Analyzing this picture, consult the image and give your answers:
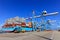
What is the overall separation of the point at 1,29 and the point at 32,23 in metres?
22.3

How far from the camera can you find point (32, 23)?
83625 mm

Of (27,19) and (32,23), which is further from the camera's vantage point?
(27,19)

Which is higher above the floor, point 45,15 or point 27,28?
point 45,15

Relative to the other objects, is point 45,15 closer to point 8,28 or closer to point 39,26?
point 39,26

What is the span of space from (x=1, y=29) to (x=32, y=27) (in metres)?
22.1

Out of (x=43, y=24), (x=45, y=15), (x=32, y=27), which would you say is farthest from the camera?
(x=43, y=24)

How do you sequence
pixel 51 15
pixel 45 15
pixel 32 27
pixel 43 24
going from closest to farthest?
pixel 51 15 < pixel 45 15 < pixel 32 27 < pixel 43 24

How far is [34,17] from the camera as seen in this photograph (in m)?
82.4

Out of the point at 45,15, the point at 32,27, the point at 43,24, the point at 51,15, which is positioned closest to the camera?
the point at 51,15

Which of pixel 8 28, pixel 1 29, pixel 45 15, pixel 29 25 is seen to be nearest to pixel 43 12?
pixel 45 15

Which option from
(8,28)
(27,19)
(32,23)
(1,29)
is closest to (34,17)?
(32,23)

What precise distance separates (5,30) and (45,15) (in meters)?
28.7

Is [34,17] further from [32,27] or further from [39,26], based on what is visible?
[39,26]

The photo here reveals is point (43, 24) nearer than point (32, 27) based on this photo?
No
